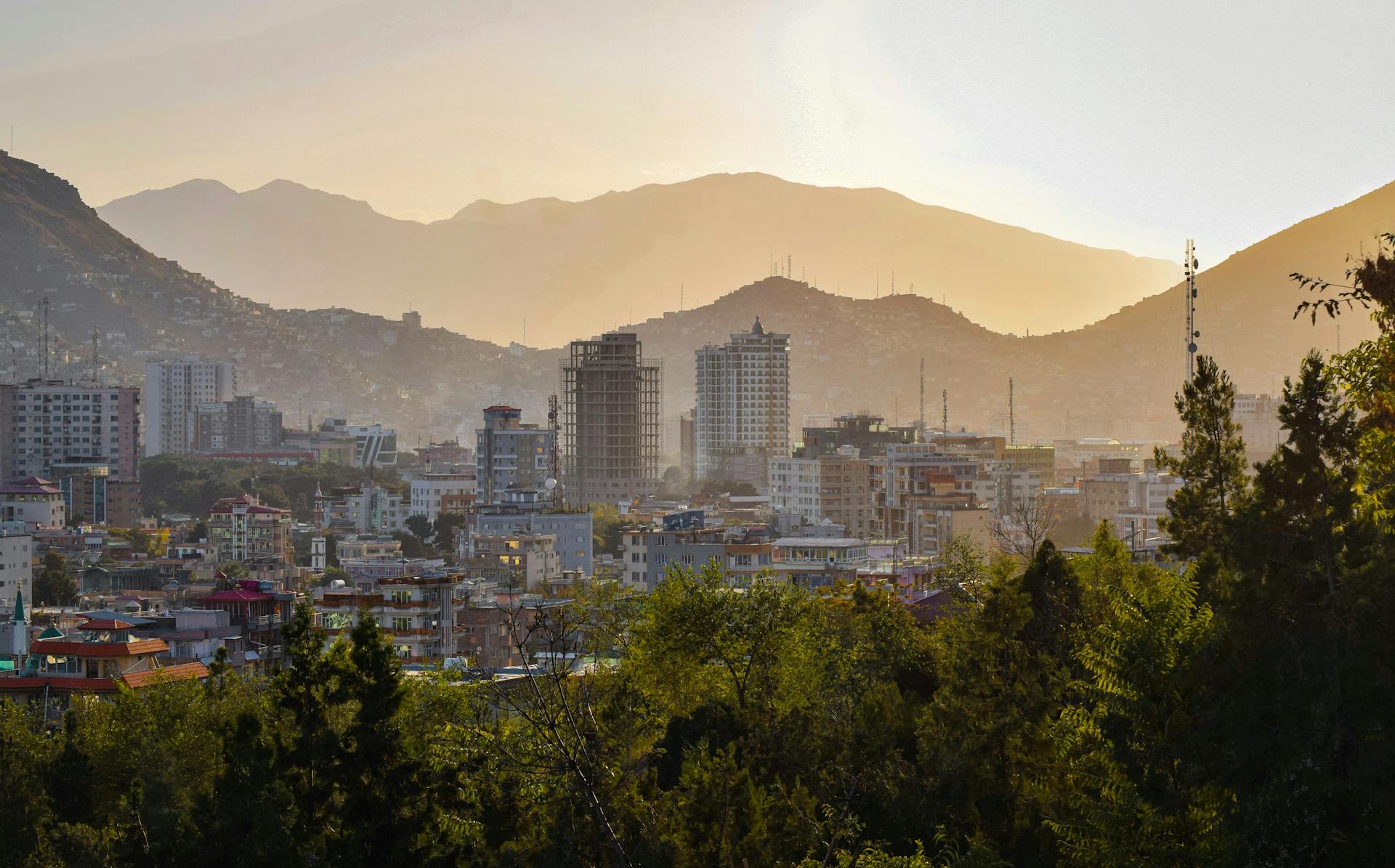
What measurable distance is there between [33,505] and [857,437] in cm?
3334

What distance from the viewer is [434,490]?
6347 cm

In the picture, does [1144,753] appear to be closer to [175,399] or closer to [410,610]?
[410,610]

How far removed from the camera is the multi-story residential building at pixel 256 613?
1019 inches

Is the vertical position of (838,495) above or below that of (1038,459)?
below

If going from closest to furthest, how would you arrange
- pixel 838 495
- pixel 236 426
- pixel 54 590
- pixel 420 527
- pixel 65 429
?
pixel 54 590 < pixel 420 527 < pixel 838 495 < pixel 65 429 < pixel 236 426

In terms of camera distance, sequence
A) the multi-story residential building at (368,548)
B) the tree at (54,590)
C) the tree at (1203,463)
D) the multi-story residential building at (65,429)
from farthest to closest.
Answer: the multi-story residential building at (65,429) → the multi-story residential building at (368,548) → the tree at (54,590) → the tree at (1203,463)

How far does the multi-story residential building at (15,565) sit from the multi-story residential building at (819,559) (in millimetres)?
17283

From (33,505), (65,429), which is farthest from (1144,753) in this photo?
(65,429)

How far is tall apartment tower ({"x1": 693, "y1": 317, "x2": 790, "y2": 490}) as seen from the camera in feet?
294

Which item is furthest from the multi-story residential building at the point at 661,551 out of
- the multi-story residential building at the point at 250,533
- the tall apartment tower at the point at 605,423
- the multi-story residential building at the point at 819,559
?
the tall apartment tower at the point at 605,423

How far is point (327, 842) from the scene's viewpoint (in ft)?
29.2

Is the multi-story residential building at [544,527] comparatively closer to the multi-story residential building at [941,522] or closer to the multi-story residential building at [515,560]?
the multi-story residential building at [515,560]

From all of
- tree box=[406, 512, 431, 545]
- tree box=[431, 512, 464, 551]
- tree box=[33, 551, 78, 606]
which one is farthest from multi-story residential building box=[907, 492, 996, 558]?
tree box=[33, 551, 78, 606]

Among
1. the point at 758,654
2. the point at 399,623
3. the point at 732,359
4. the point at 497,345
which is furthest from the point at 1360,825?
the point at 497,345
